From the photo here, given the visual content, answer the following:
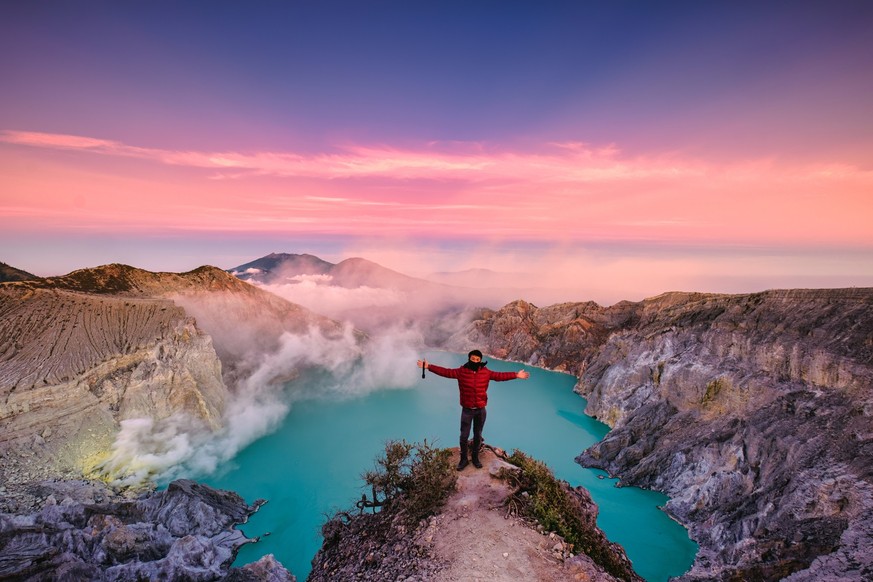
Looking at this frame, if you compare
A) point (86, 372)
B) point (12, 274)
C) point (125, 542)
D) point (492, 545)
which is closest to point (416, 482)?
point (492, 545)

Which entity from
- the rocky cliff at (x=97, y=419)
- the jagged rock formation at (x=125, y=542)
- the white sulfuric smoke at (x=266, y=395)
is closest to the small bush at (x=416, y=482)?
A: the jagged rock formation at (x=125, y=542)

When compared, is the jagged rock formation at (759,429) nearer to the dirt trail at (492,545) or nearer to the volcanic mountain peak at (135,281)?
the dirt trail at (492,545)

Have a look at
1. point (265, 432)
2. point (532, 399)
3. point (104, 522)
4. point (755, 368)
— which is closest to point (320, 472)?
point (265, 432)

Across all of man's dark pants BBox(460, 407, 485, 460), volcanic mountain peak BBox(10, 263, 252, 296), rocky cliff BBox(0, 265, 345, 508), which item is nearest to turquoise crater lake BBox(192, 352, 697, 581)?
rocky cliff BBox(0, 265, 345, 508)

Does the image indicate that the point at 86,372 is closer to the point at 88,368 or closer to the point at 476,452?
the point at 88,368

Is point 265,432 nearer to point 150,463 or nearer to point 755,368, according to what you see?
point 150,463
